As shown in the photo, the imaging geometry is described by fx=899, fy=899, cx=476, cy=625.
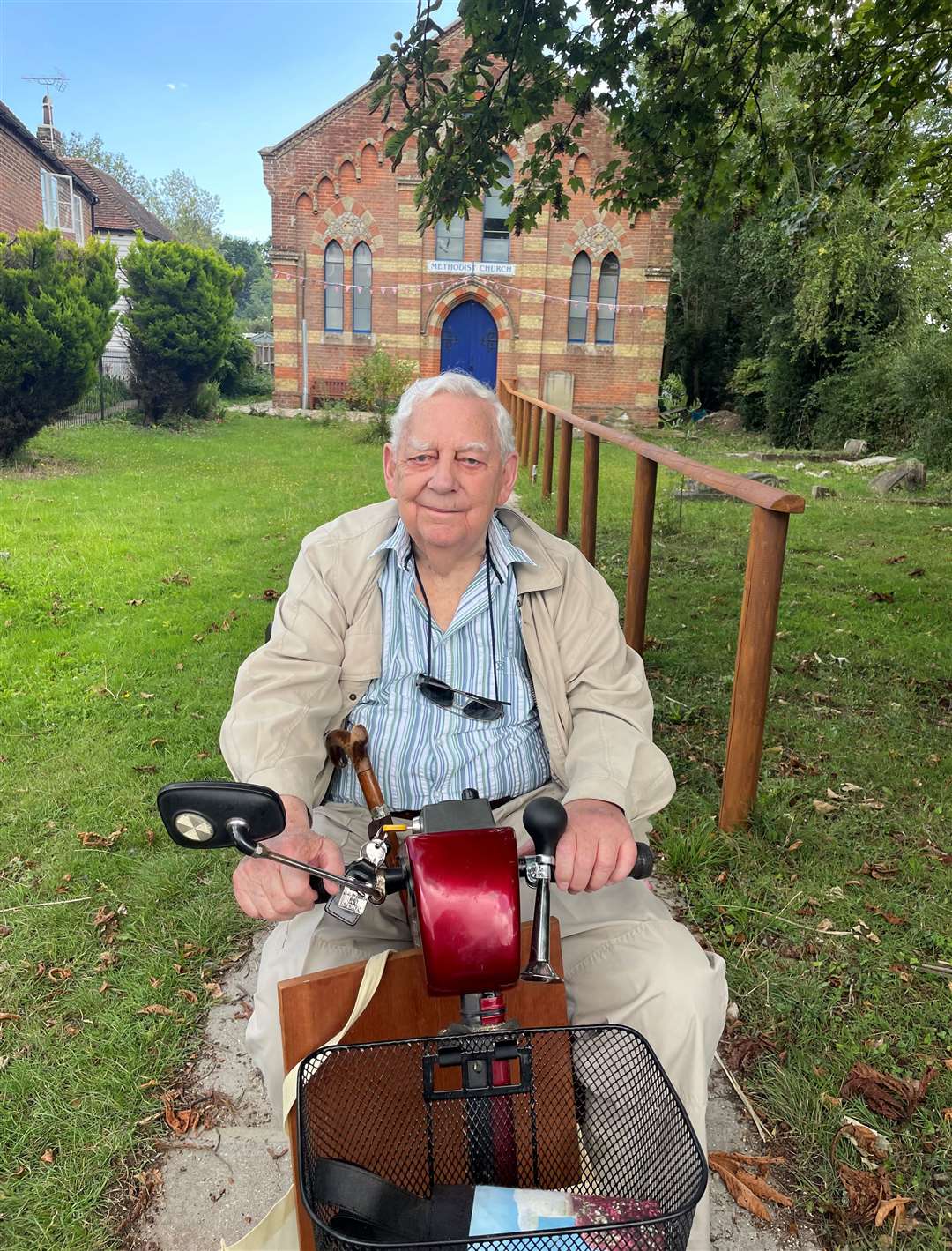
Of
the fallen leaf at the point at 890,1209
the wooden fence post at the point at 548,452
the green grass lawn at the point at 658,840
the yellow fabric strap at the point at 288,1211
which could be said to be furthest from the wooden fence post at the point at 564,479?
the yellow fabric strap at the point at 288,1211

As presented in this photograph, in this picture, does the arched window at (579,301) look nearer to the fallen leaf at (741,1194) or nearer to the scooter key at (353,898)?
the fallen leaf at (741,1194)

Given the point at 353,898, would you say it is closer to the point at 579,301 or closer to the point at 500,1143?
the point at 500,1143

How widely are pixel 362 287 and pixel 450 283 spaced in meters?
2.30

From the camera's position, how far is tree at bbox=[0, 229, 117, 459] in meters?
11.9

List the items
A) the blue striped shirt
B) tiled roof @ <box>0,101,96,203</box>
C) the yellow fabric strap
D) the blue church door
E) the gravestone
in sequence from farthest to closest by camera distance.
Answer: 1. the blue church door
2. tiled roof @ <box>0,101,96,203</box>
3. the gravestone
4. the blue striped shirt
5. the yellow fabric strap

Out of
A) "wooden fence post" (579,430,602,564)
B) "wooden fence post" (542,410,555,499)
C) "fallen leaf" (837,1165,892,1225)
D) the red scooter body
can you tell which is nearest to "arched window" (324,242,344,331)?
"wooden fence post" (542,410,555,499)

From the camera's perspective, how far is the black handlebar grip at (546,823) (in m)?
Answer: 1.31

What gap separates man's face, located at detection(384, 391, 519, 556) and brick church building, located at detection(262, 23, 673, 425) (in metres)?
22.7

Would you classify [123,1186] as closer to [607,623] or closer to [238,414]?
[607,623]

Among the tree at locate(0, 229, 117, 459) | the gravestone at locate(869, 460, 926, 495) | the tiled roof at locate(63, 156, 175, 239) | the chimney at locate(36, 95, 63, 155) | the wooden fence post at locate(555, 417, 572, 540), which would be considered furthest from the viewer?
the tiled roof at locate(63, 156, 175, 239)

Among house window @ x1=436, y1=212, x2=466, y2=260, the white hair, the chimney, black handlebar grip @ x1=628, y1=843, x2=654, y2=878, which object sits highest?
the chimney

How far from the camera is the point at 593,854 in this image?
1.54 m

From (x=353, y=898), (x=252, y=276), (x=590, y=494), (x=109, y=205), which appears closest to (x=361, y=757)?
(x=353, y=898)

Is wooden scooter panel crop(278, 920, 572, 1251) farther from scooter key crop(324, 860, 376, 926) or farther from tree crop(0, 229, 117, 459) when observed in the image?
tree crop(0, 229, 117, 459)
